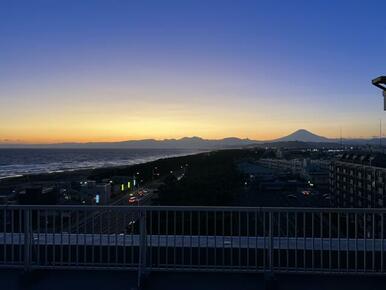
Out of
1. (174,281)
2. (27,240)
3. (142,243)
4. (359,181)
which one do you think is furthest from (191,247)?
(359,181)

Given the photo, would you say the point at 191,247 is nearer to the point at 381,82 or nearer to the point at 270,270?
the point at 270,270

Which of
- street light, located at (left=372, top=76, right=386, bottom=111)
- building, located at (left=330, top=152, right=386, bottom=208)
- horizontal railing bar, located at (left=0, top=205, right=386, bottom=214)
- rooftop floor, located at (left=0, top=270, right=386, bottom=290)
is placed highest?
street light, located at (left=372, top=76, right=386, bottom=111)

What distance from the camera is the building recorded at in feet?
120

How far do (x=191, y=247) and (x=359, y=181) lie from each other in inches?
1509

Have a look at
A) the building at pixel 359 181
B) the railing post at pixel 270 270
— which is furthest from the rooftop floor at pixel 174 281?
the building at pixel 359 181

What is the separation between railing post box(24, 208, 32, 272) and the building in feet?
110

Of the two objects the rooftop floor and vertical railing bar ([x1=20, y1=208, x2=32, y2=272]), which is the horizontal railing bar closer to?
vertical railing bar ([x1=20, y1=208, x2=32, y2=272])

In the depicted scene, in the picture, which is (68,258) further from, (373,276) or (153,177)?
(153,177)

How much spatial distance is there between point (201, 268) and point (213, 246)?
45 cm

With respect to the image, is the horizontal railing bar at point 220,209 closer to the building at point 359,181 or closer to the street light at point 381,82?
the street light at point 381,82

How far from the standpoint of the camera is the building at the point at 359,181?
36.5m

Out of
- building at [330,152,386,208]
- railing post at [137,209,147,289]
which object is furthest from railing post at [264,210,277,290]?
building at [330,152,386,208]

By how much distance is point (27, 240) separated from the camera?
5289 mm

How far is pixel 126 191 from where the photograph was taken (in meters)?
59.2
